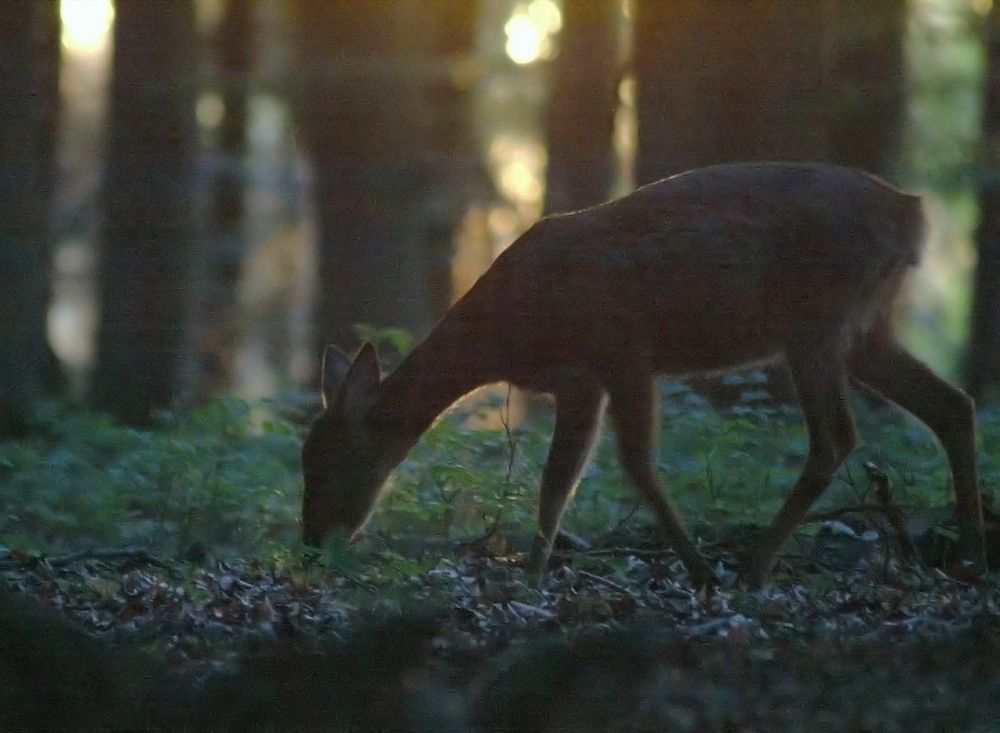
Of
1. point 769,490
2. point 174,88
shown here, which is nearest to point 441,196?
point 174,88

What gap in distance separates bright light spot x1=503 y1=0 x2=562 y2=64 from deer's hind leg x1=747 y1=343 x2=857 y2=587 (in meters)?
15.4

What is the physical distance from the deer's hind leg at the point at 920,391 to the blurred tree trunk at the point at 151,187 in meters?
7.00

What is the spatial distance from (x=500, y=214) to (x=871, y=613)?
18371 mm

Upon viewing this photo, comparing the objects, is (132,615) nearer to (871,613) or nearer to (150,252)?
(871,613)

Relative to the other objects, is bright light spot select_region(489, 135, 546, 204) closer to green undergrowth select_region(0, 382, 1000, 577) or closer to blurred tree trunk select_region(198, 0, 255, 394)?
blurred tree trunk select_region(198, 0, 255, 394)

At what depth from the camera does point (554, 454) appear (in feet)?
23.6

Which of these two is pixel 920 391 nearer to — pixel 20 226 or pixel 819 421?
pixel 819 421

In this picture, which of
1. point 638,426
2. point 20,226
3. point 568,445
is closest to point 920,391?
point 638,426

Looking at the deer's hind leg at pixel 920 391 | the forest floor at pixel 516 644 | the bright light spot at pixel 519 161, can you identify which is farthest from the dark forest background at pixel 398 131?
the bright light spot at pixel 519 161

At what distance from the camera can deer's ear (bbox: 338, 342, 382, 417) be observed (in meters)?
7.15

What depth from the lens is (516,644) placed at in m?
3.73

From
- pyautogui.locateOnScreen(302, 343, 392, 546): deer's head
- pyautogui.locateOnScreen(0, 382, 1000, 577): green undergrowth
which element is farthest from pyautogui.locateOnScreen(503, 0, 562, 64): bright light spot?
pyautogui.locateOnScreen(302, 343, 392, 546): deer's head

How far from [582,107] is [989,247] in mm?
3686

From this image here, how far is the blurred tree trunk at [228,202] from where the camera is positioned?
62.4 ft
